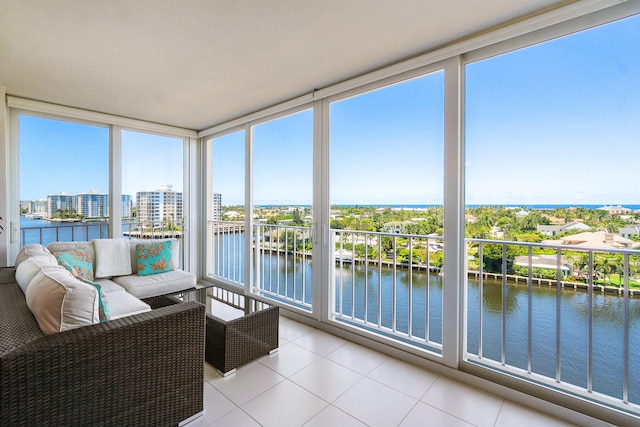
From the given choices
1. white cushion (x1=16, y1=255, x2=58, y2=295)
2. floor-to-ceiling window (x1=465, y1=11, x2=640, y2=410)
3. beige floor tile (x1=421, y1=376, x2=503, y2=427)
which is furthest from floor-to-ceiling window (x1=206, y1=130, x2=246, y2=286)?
floor-to-ceiling window (x1=465, y1=11, x2=640, y2=410)

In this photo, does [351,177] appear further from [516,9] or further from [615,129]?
[615,129]

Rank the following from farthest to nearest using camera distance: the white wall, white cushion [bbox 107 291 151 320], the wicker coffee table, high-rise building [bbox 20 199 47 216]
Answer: high-rise building [bbox 20 199 47 216], the white wall, white cushion [bbox 107 291 151 320], the wicker coffee table

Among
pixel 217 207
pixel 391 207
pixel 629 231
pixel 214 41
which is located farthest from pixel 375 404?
pixel 217 207

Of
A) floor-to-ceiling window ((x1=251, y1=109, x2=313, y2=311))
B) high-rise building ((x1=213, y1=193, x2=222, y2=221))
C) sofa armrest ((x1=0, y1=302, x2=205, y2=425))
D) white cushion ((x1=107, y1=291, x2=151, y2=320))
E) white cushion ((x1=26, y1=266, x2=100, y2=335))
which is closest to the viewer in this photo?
sofa armrest ((x1=0, y1=302, x2=205, y2=425))

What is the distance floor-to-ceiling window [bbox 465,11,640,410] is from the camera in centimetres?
169

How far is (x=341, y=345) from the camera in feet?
8.71

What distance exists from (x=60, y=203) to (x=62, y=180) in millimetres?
293

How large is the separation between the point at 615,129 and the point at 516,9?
0.94 metres

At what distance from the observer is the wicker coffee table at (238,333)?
2.15 meters

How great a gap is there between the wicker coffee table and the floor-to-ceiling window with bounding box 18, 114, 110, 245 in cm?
252

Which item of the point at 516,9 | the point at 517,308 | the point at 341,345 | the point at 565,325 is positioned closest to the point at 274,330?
the point at 341,345

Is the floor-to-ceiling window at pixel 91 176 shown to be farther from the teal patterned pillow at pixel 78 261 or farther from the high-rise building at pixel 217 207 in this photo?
the teal patterned pillow at pixel 78 261

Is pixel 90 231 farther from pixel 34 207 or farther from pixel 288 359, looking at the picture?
pixel 288 359

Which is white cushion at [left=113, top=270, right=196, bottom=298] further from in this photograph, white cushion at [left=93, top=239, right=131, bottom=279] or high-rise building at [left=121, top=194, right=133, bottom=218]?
high-rise building at [left=121, top=194, right=133, bottom=218]
